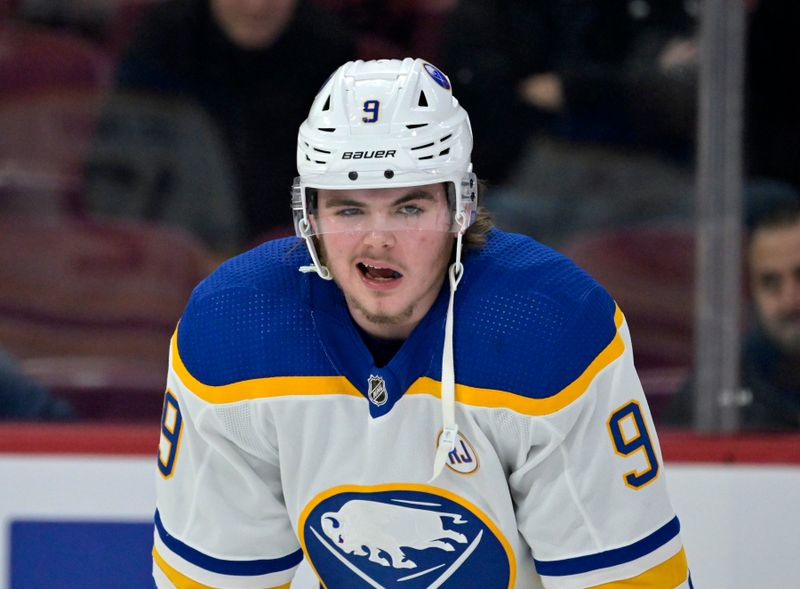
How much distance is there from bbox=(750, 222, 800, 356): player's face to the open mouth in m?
1.02

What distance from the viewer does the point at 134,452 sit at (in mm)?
2236

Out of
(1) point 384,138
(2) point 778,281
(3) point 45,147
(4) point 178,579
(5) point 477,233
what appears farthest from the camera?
(3) point 45,147

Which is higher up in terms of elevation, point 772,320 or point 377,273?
point 377,273

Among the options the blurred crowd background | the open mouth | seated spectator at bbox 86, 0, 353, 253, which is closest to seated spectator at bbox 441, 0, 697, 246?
the blurred crowd background

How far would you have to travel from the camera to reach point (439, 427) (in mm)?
1430

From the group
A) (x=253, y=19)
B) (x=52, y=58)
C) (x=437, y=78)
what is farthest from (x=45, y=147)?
(x=437, y=78)

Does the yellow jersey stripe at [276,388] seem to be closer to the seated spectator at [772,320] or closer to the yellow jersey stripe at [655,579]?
the yellow jersey stripe at [655,579]

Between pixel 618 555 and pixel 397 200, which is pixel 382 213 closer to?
pixel 397 200

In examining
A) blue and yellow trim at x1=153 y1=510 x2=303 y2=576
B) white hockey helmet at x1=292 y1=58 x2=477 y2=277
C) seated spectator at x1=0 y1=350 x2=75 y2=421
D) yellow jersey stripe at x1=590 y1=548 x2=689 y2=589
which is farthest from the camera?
seated spectator at x1=0 y1=350 x2=75 y2=421

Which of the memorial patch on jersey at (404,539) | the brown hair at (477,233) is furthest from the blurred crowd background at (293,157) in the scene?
the memorial patch on jersey at (404,539)

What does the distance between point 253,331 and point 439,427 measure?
0.25m

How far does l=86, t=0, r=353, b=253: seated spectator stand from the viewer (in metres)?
2.23

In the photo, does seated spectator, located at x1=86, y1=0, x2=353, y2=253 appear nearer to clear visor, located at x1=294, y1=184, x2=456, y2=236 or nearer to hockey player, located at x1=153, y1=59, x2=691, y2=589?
hockey player, located at x1=153, y1=59, x2=691, y2=589

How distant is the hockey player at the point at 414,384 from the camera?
1.38 m
